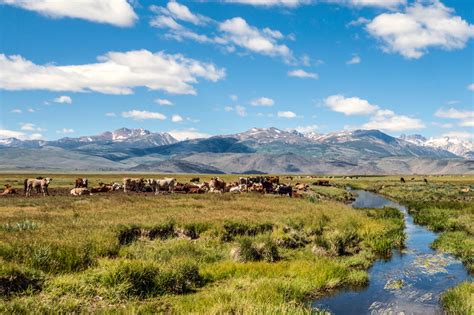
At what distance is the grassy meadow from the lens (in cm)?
1300

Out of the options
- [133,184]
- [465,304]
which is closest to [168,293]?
[465,304]

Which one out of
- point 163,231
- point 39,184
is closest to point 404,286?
point 163,231

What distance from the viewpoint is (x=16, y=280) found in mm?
13156

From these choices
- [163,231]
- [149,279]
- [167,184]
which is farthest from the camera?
[167,184]

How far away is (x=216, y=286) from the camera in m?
15.7

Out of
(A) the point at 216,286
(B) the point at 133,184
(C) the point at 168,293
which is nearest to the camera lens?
(C) the point at 168,293

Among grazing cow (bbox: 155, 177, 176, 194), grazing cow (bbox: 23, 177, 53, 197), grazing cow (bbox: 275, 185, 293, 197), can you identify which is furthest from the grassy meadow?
grazing cow (bbox: 275, 185, 293, 197)

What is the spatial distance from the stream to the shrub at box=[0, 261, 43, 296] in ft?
31.0

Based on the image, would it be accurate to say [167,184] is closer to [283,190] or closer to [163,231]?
[283,190]

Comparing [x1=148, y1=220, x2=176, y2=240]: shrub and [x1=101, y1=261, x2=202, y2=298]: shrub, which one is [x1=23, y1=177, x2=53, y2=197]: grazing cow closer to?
[x1=148, y1=220, x2=176, y2=240]: shrub

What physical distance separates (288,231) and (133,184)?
115 feet

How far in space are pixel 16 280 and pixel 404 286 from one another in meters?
15.1

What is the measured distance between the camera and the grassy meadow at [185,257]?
13000 mm

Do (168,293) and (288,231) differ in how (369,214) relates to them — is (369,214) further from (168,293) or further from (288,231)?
(168,293)
